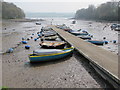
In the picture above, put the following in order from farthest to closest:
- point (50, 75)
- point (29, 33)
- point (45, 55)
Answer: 1. point (29, 33)
2. point (45, 55)
3. point (50, 75)

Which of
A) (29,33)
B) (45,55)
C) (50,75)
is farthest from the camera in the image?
(29,33)

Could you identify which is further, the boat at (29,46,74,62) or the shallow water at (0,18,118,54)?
the shallow water at (0,18,118,54)

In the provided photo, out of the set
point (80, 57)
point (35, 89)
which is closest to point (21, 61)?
point (35, 89)

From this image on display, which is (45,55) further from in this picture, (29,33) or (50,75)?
(29,33)

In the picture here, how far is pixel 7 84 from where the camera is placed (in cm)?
791

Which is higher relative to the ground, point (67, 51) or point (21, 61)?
point (67, 51)

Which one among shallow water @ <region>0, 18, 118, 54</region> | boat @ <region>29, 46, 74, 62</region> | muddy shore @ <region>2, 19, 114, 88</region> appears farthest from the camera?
shallow water @ <region>0, 18, 118, 54</region>

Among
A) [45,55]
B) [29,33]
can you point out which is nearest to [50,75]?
[45,55]

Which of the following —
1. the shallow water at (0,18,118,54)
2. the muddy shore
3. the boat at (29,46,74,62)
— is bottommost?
the muddy shore

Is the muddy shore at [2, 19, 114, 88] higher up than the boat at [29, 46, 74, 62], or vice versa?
the boat at [29, 46, 74, 62]

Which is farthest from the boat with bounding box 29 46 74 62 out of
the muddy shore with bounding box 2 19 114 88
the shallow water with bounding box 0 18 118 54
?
the shallow water with bounding box 0 18 118 54

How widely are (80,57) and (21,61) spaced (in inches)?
256

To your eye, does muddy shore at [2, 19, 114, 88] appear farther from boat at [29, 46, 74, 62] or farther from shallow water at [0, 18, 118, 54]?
shallow water at [0, 18, 118, 54]

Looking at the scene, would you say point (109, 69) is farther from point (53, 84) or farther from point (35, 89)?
point (35, 89)
